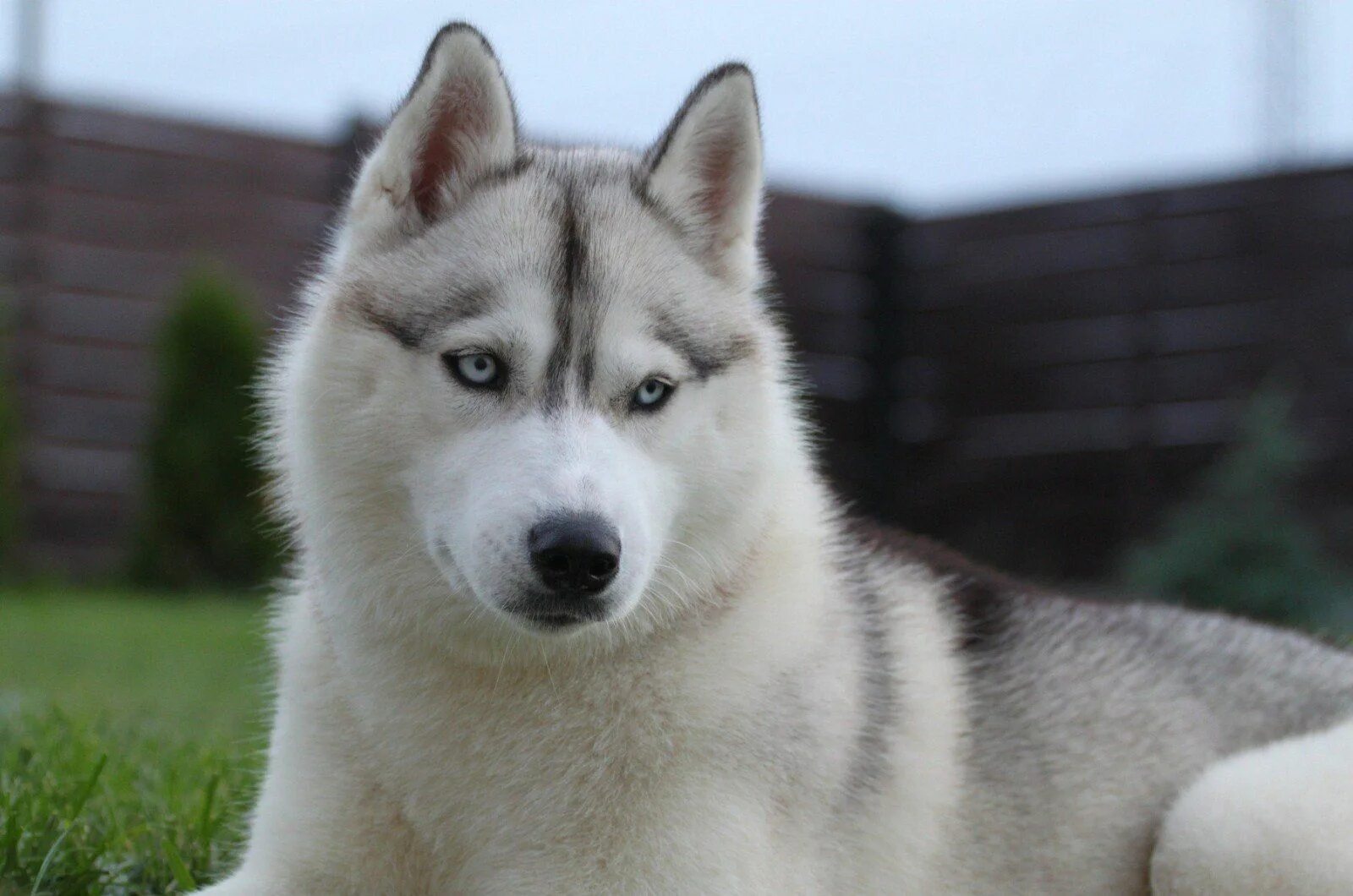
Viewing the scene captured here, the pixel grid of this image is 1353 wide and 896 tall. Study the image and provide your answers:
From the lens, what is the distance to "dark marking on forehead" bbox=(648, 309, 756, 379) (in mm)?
2863

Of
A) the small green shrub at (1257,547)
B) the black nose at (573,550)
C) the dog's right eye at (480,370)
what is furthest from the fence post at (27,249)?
the black nose at (573,550)

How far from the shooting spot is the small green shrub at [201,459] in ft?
39.5

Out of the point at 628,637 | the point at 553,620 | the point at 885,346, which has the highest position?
the point at 553,620

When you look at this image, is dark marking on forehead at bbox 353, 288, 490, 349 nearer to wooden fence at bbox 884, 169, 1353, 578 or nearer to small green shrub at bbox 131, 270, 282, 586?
wooden fence at bbox 884, 169, 1353, 578

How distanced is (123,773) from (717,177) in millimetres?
2179

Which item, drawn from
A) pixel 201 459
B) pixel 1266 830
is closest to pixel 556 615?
pixel 1266 830

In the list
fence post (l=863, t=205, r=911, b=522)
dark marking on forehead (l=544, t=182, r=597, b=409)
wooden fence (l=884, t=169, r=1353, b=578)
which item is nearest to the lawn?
dark marking on forehead (l=544, t=182, r=597, b=409)

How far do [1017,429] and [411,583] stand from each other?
9755 mm

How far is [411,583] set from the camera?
9.25ft

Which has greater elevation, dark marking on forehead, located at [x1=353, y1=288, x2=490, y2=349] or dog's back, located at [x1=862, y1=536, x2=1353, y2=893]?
dark marking on forehead, located at [x1=353, y1=288, x2=490, y2=349]

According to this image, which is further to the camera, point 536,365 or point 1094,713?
point 1094,713

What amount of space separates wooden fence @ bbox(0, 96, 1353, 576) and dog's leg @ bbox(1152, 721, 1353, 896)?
8.15 metres

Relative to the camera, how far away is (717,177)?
3234mm

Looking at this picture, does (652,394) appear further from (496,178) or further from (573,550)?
(496,178)
